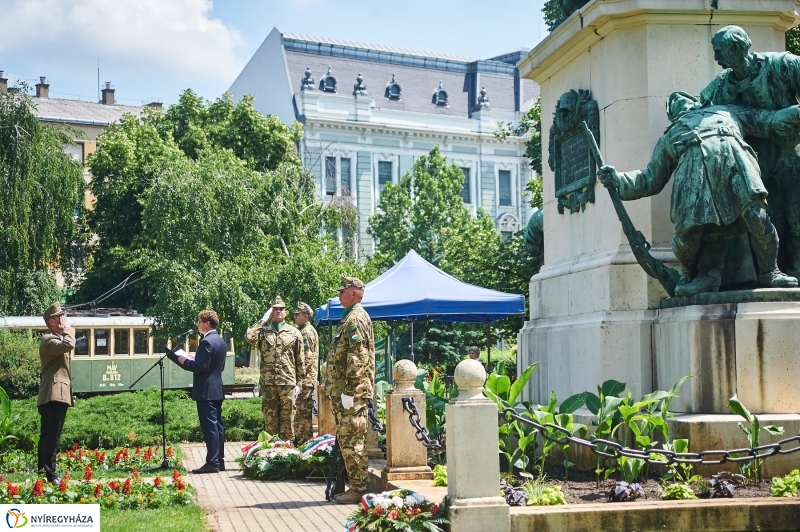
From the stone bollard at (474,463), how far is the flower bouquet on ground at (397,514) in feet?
0.63

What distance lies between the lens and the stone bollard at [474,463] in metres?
7.16

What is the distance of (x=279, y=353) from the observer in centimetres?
1588

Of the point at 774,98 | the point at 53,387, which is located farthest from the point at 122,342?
the point at 774,98

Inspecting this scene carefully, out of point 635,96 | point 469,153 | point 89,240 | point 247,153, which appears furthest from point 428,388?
point 469,153

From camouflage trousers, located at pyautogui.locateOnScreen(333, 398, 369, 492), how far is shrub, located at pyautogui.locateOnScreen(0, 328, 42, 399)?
23.1 m

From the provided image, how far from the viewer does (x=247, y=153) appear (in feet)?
158

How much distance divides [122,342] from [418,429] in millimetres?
28806

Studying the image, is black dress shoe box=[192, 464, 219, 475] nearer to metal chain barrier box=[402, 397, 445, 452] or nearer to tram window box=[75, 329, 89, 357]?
metal chain barrier box=[402, 397, 445, 452]

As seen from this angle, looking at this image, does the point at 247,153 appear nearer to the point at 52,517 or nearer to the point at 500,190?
the point at 500,190

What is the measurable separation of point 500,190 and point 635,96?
196ft

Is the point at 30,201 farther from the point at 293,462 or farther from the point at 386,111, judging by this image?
the point at 386,111

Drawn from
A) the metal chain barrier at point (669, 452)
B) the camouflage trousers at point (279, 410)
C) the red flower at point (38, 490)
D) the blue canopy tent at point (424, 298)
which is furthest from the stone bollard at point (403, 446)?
the blue canopy tent at point (424, 298)

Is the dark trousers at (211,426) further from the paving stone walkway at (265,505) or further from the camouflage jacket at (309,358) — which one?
the camouflage jacket at (309,358)

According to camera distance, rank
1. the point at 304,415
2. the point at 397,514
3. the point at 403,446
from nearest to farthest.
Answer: the point at 397,514 < the point at 403,446 < the point at 304,415
